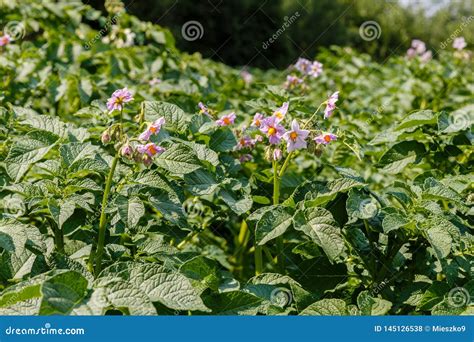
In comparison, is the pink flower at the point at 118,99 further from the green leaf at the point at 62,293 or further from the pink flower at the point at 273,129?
the green leaf at the point at 62,293

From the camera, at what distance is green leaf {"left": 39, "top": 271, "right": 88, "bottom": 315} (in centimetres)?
101

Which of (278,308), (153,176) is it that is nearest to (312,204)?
(278,308)

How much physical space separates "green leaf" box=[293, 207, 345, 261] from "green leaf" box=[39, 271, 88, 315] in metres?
0.52

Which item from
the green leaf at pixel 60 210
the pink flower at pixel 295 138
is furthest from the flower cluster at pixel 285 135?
the green leaf at pixel 60 210

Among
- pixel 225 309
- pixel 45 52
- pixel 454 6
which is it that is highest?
pixel 454 6

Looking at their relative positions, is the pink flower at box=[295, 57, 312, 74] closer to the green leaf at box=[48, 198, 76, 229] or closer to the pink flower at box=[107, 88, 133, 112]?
the pink flower at box=[107, 88, 133, 112]

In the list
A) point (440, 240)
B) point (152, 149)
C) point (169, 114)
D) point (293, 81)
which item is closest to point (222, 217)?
point (169, 114)

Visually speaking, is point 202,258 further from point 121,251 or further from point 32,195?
point 32,195

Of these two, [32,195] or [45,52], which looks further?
[45,52]

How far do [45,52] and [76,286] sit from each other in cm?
212

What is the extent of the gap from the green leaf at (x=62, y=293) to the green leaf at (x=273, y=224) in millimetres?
460

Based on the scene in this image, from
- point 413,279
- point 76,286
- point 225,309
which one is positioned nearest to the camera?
point 76,286

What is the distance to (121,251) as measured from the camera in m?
1.47

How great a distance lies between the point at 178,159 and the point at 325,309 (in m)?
0.48
